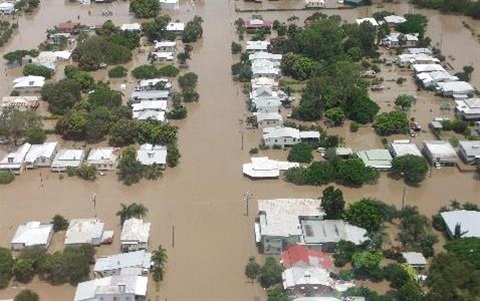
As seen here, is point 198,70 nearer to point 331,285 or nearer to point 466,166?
point 466,166

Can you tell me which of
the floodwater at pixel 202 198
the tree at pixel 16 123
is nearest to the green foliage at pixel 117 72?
the floodwater at pixel 202 198

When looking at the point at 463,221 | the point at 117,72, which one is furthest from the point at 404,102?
the point at 117,72

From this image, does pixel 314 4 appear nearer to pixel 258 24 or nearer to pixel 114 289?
pixel 258 24

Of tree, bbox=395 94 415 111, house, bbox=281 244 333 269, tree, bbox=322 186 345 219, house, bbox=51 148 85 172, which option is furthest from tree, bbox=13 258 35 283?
tree, bbox=395 94 415 111

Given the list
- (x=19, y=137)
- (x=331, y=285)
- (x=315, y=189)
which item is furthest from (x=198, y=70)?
(x=331, y=285)

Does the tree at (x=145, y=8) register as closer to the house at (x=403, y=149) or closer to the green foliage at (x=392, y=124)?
the green foliage at (x=392, y=124)

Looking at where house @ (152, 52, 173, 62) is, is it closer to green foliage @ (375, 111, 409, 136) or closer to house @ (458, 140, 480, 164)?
green foliage @ (375, 111, 409, 136)
